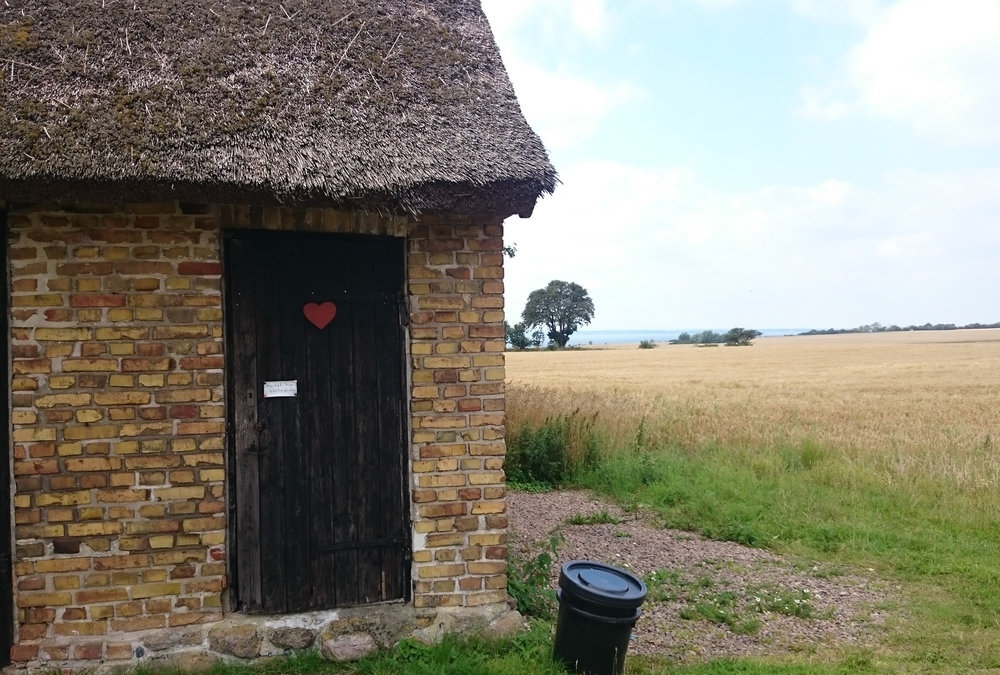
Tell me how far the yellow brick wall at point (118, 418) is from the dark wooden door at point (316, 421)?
0.42ft

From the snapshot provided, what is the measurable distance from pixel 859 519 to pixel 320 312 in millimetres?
6004

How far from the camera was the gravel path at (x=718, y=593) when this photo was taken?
4.50 m

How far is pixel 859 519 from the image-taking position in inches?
279

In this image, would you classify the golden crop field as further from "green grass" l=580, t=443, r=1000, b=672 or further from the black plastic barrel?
the black plastic barrel

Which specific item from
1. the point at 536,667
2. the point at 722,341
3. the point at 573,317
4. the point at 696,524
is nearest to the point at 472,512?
the point at 536,667

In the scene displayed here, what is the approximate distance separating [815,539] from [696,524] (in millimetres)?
1129

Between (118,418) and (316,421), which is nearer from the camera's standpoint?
(118,418)

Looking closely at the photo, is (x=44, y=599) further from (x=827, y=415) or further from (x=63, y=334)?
(x=827, y=415)

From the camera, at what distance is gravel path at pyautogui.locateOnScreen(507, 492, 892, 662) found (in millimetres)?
4496

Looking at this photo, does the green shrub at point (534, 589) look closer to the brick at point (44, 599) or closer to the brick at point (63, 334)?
the brick at point (44, 599)

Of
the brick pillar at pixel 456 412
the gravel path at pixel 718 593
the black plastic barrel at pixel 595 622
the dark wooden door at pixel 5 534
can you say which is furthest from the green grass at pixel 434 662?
the gravel path at pixel 718 593

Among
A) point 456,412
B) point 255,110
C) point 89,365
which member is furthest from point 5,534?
point 255,110

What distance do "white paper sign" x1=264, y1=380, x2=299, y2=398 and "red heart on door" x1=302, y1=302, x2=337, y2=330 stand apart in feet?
1.18

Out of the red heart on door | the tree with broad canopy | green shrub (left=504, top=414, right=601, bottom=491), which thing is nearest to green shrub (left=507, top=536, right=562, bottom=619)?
the red heart on door
